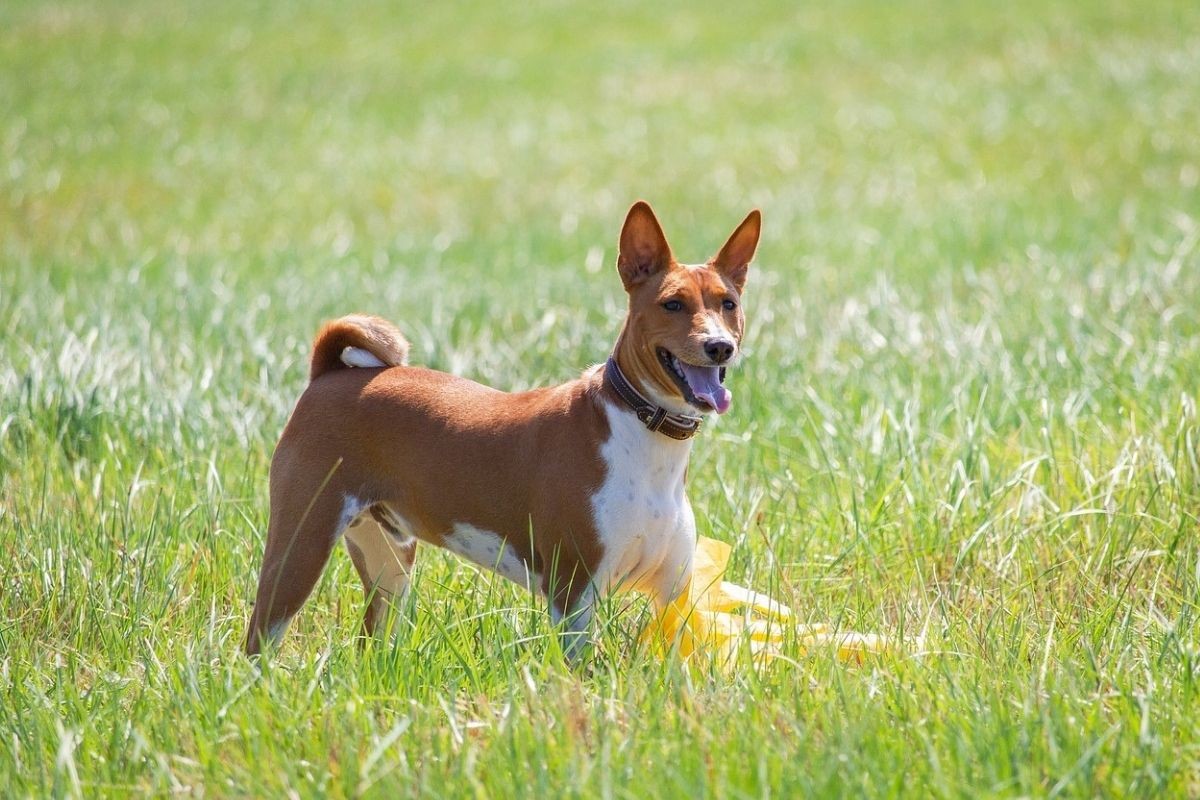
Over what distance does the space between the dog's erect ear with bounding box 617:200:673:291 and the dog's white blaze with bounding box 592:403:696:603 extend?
1.36 feet

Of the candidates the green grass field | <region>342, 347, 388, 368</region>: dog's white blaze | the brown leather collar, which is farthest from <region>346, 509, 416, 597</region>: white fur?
the brown leather collar

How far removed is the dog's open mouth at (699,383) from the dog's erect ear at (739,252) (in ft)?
1.32

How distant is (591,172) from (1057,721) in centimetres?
1213

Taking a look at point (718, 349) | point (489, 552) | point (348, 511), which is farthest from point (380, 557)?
point (718, 349)

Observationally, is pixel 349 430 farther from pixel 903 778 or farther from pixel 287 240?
pixel 287 240

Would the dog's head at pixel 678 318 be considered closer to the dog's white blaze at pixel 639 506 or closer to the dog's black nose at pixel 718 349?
the dog's black nose at pixel 718 349

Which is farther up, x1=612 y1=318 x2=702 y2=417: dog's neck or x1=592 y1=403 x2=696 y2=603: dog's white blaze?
x1=612 y1=318 x2=702 y2=417: dog's neck

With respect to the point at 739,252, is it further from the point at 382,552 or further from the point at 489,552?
the point at 382,552

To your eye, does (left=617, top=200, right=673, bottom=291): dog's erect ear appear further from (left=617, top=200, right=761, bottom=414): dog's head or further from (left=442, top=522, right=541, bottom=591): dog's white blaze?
(left=442, top=522, right=541, bottom=591): dog's white blaze

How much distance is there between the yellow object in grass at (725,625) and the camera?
3.64 metres

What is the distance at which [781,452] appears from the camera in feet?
17.5

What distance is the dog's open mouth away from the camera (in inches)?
140

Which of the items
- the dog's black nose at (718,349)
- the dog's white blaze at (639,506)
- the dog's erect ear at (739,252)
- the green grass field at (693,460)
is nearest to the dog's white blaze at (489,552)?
the green grass field at (693,460)

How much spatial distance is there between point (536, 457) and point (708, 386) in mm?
529
